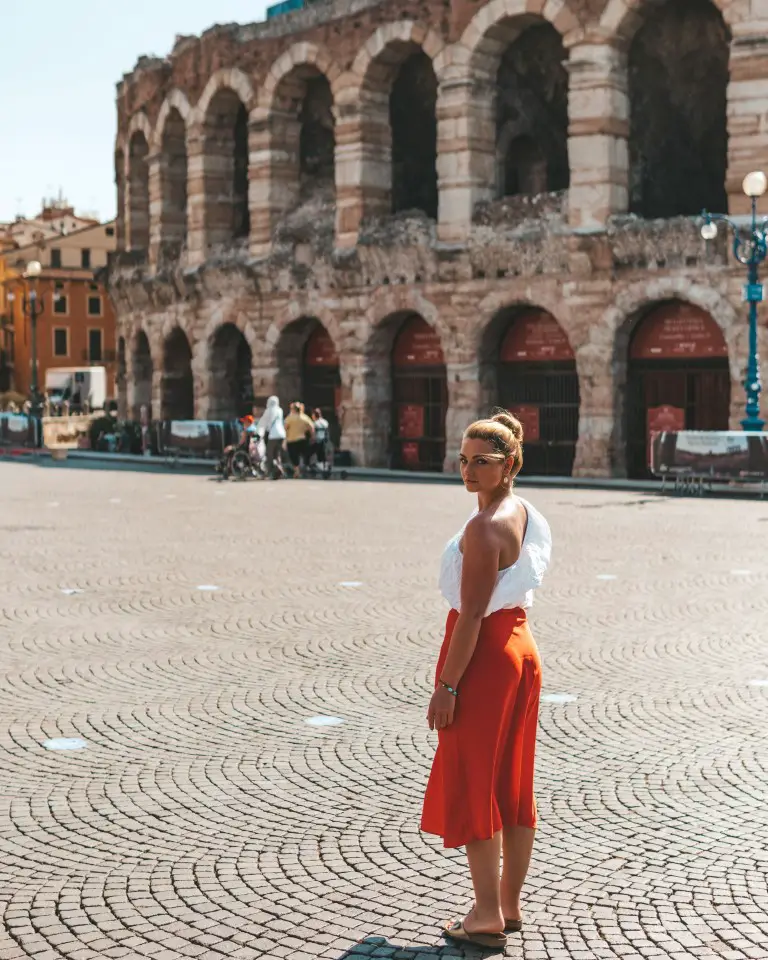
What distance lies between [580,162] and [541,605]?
19.5 meters

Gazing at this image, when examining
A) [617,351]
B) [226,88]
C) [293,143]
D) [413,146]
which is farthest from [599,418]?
[226,88]

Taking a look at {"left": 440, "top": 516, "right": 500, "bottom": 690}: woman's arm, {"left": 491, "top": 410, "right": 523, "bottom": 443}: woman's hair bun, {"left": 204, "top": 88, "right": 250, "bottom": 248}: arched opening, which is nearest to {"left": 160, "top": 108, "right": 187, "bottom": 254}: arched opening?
{"left": 204, "top": 88, "right": 250, "bottom": 248}: arched opening

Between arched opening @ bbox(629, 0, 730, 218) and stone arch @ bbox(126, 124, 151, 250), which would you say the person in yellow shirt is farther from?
stone arch @ bbox(126, 124, 151, 250)

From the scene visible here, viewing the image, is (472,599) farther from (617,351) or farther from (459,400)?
(459,400)

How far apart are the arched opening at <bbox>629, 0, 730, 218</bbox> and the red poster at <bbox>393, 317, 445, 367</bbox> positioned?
603 centimetres

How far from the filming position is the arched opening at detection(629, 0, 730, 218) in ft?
97.8

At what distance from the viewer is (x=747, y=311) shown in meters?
27.5

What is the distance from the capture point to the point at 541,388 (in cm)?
3206

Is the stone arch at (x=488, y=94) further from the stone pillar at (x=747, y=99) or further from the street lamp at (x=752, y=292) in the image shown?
the street lamp at (x=752, y=292)

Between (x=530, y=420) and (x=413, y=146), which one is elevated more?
(x=413, y=146)

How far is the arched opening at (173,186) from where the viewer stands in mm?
42781

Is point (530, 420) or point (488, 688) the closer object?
point (488, 688)

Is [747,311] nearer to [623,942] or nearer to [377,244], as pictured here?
[377,244]

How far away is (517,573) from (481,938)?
122 centimetres
